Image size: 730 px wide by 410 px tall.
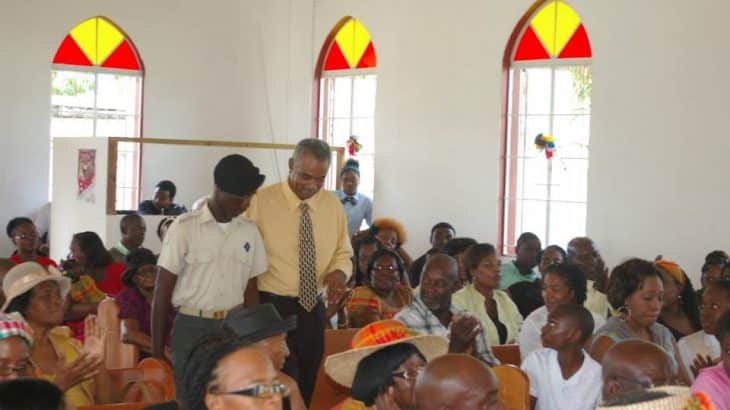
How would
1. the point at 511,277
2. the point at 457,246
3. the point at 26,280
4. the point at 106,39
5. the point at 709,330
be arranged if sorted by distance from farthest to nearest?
the point at 106,39 < the point at 511,277 < the point at 457,246 < the point at 709,330 < the point at 26,280

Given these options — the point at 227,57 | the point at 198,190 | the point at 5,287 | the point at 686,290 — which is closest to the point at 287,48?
the point at 227,57

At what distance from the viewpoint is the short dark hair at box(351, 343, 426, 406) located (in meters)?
3.55

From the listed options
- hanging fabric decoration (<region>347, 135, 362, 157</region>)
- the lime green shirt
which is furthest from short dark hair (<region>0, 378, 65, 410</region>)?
hanging fabric decoration (<region>347, 135, 362, 157</region>)

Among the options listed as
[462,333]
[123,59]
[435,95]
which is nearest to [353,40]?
[435,95]

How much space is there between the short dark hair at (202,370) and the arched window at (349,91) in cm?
966

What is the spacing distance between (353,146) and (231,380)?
9924 mm

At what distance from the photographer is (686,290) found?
→ 664cm

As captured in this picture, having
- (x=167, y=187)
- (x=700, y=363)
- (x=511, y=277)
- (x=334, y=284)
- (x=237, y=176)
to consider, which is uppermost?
(x=237, y=176)

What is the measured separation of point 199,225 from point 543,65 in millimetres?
6864

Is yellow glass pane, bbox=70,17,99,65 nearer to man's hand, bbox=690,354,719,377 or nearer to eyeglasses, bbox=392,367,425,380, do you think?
man's hand, bbox=690,354,719,377

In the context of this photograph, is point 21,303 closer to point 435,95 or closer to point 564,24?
point 564,24

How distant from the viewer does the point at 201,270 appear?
15.0 ft

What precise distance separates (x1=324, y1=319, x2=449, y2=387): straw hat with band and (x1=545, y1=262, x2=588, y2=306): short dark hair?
1.83 m

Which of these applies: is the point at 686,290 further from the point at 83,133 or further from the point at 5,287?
the point at 83,133
